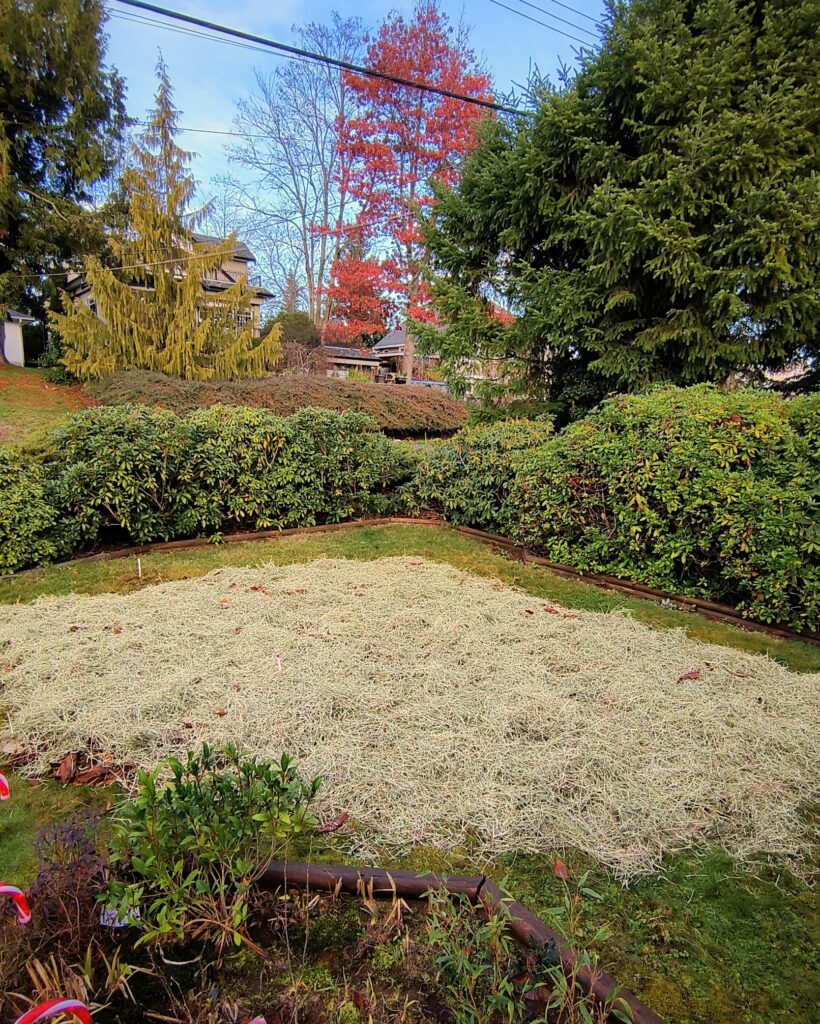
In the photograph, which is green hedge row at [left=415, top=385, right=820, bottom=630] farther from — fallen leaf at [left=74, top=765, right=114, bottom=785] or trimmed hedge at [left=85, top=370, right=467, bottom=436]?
trimmed hedge at [left=85, top=370, right=467, bottom=436]

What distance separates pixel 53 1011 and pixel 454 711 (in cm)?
180

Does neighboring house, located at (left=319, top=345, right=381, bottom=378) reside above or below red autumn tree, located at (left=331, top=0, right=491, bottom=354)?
below

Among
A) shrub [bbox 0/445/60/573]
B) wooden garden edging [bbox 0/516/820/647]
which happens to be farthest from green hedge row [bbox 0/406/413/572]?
wooden garden edging [bbox 0/516/820/647]

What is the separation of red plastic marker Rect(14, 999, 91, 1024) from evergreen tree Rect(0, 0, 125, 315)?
61.3 feet

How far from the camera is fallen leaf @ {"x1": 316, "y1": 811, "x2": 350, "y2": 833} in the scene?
6.13 feet

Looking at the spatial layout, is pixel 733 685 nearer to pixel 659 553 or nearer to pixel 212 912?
pixel 659 553

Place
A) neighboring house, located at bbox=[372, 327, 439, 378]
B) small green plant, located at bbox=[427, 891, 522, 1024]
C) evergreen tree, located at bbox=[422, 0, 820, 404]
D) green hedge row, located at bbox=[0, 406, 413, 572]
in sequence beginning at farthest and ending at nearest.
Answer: neighboring house, located at bbox=[372, 327, 439, 378] < evergreen tree, located at bbox=[422, 0, 820, 404] < green hedge row, located at bbox=[0, 406, 413, 572] < small green plant, located at bbox=[427, 891, 522, 1024]

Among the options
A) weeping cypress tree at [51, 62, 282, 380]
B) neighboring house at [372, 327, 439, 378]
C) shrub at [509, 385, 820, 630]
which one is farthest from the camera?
neighboring house at [372, 327, 439, 378]

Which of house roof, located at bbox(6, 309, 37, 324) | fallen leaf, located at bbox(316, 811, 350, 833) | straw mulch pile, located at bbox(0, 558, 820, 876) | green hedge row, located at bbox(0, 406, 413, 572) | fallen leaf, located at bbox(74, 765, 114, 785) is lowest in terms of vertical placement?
fallen leaf, located at bbox(74, 765, 114, 785)

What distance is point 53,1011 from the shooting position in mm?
894

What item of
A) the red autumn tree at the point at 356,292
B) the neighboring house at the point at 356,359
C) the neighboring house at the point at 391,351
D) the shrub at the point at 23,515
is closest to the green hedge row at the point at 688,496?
the shrub at the point at 23,515

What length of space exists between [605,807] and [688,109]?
692 centimetres

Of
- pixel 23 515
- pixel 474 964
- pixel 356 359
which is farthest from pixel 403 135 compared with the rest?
pixel 474 964

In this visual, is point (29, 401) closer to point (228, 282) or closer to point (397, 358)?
point (228, 282)
